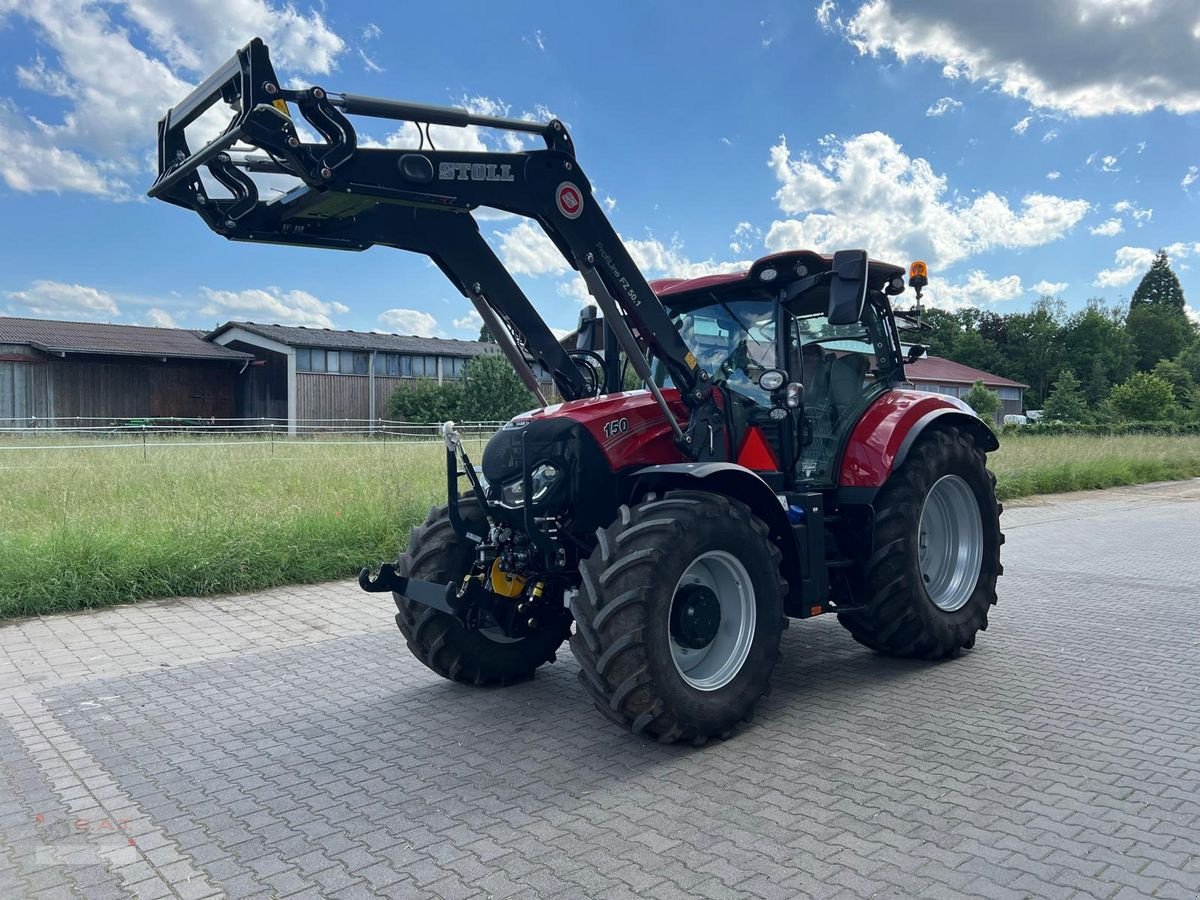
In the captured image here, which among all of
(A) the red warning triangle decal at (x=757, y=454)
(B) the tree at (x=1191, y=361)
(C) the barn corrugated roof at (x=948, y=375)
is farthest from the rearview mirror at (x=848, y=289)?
(B) the tree at (x=1191, y=361)

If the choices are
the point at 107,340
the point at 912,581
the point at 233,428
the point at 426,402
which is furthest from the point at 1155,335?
the point at 912,581

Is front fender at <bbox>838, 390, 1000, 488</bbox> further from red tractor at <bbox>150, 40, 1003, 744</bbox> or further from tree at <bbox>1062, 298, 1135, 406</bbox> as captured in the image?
tree at <bbox>1062, 298, 1135, 406</bbox>

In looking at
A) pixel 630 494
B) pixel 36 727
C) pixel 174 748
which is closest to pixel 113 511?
pixel 36 727

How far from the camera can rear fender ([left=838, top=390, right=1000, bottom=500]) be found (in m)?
5.66

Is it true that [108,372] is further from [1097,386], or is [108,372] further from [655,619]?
[1097,386]

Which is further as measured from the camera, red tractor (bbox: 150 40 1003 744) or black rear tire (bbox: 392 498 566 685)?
black rear tire (bbox: 392 498 566 685)

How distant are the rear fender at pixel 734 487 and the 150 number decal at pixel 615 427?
0.23 meters

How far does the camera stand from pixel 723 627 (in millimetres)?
4746

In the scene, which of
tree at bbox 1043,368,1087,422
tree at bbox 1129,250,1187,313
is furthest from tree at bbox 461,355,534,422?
tree at bbox 1129,250,1187,313

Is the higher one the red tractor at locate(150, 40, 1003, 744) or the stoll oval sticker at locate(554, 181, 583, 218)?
the stoll oval sticker at locate(554, 181, 583, 218)

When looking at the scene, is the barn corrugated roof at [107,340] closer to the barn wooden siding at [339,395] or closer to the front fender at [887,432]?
the barn wooden siding at [339,395]

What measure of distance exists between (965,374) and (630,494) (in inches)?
2703

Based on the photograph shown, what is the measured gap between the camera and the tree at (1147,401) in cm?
4903

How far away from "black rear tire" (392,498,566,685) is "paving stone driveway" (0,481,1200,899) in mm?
156
